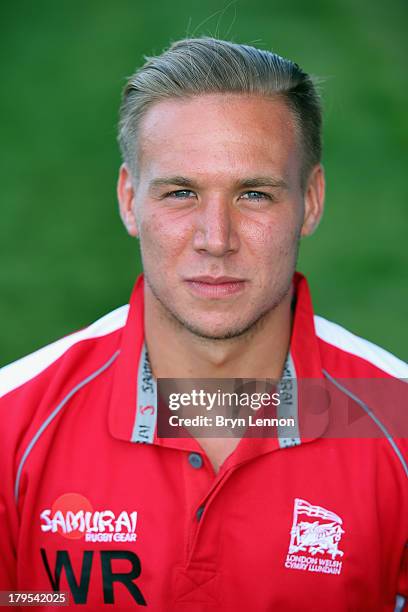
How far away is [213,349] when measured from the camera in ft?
6.87

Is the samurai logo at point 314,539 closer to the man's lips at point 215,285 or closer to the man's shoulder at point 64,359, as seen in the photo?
the man's lips at point 215,285

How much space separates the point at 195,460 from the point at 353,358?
50 cm

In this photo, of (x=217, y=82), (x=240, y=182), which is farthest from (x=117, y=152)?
(x=240, y=182)

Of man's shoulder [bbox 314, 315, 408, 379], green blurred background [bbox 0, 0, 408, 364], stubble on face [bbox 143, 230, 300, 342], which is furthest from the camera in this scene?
green blurred background [bbox 0, 0, 408, 364]

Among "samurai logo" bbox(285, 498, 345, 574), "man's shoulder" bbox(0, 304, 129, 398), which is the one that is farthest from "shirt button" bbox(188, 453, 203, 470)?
"man's shoulder" bbox(0, 304, 129, 398)

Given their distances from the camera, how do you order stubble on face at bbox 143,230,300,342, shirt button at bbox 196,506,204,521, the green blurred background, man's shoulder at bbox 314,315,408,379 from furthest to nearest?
the green blurred background, man's shoulder at bbox 314,315,408,379, stubble on face at bbox 143,230,300,342, shirt button at bbox 196,506,204,521

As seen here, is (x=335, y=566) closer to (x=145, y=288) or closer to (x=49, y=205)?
(x=145, y=288)

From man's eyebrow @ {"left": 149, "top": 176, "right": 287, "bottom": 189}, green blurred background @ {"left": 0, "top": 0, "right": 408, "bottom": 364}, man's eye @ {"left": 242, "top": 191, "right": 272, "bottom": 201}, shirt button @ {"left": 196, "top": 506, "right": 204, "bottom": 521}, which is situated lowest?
shirt button @ {"left": 196, "top": 506, "right": 204, "bottom": 521}

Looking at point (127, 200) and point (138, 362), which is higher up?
point (127, 200)

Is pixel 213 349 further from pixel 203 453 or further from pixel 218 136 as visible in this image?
pixel 218 136

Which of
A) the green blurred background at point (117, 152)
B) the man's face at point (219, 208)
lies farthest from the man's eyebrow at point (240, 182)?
the green blurred background at point (117, 152)

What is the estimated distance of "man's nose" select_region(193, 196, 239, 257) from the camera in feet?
6.26

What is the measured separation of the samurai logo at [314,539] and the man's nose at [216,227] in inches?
23.2

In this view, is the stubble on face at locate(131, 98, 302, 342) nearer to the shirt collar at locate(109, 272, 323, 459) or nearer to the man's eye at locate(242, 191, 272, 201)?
the man's eye at locate(242, 191, 272, 201)
